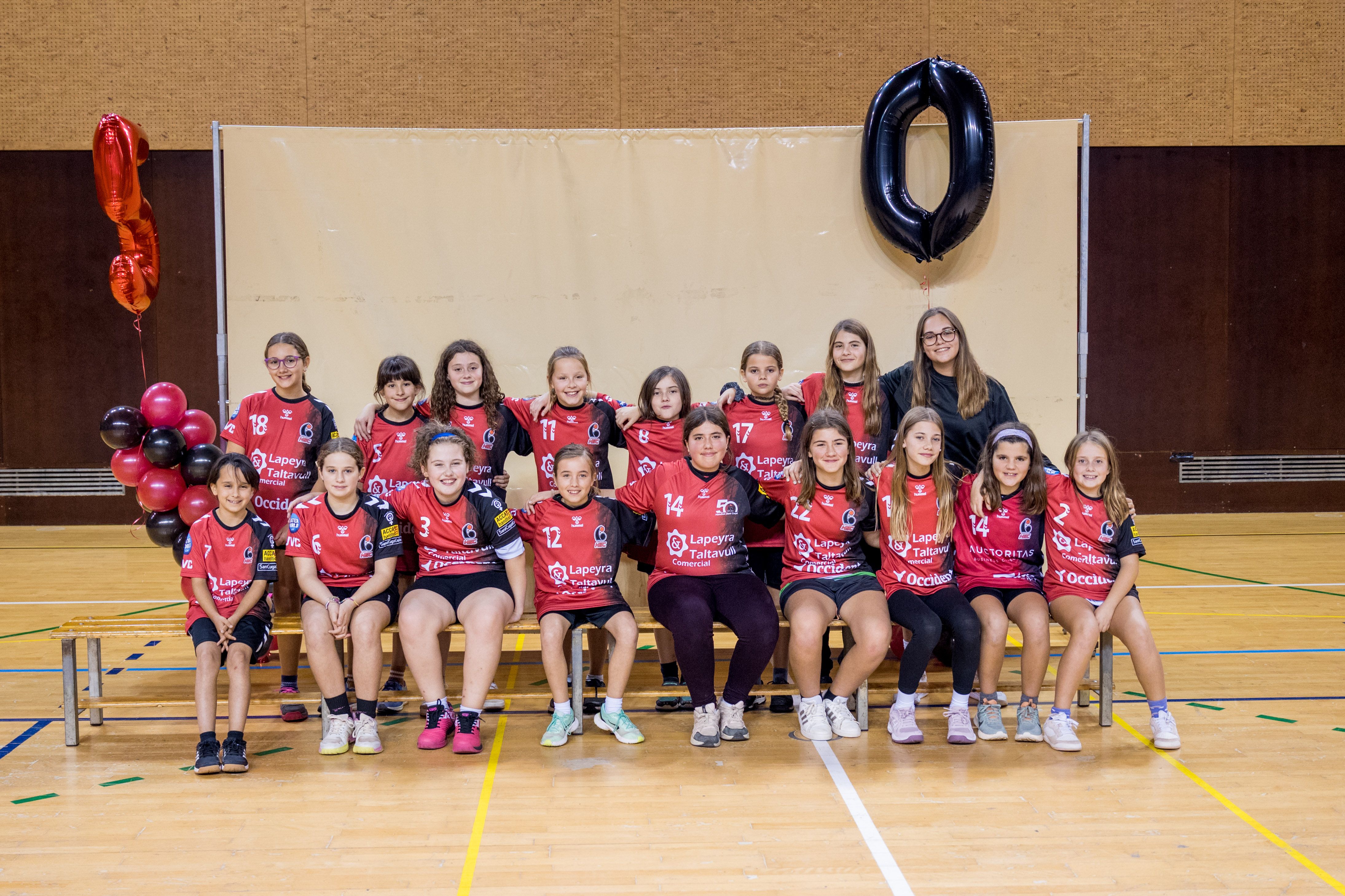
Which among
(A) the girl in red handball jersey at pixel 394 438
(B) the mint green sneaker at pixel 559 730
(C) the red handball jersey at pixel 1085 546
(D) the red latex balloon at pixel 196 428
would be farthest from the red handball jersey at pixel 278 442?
(C) the red handball jersey at pixel 1085 546

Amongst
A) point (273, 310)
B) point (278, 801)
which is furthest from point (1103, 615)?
point (273, 310)

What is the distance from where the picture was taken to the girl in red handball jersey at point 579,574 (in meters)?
3.89

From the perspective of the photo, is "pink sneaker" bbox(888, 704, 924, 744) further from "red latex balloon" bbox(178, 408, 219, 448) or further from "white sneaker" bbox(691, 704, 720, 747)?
"red latex balloon" bbox(178, 408, 219, 448)

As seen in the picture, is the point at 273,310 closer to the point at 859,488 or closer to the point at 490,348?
the point at 490,348

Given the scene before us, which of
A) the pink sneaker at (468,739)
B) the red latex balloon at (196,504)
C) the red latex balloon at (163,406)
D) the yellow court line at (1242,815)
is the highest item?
the red latex balloon at (163,406)

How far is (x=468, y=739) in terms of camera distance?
12.3 feet

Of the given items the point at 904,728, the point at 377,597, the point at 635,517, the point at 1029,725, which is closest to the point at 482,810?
the point at 377,597

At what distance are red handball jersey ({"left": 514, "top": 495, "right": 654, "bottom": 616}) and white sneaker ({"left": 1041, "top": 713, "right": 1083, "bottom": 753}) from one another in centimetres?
170

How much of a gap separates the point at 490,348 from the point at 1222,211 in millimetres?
7693

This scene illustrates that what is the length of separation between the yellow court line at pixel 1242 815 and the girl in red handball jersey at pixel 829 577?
1021 millimetres

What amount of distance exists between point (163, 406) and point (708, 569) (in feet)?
9.37

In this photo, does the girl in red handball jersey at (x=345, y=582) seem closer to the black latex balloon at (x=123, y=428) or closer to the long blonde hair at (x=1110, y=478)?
the black latex balloon at (x=123, y=428)

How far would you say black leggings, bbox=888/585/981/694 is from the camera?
3828 millimetres

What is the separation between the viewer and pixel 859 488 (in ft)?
13.4
